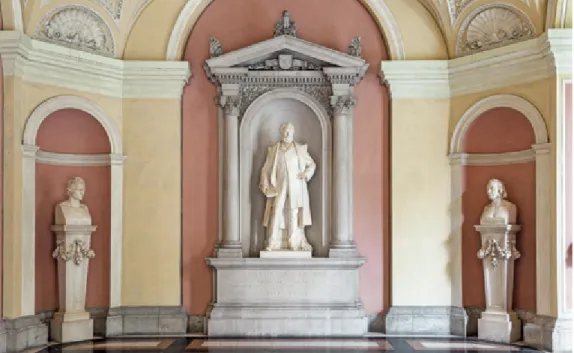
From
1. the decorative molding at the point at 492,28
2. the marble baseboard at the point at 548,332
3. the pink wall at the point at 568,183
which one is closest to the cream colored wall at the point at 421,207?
the decorative molding at the point at 492,28

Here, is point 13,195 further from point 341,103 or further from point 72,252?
point 341,103

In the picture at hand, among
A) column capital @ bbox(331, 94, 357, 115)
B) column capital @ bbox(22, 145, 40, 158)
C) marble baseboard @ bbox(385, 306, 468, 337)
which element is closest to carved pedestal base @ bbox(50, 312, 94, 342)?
column capital @ bbox(22, 145, 40, 158)

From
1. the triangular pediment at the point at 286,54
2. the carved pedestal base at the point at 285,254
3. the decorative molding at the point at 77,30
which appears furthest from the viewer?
the triangular pediment at the point at 286,54

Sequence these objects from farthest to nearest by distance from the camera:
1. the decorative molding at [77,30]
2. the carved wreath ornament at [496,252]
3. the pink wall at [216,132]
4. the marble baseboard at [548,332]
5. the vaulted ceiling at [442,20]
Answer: the pink wall at [216,132]
the decorative molding at [77,30]
the carved wreath ornament at [496,252]
the vaulted ceiling at [442,20]
the marble baseboard at [548,332]

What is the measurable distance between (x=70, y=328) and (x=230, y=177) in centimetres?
285

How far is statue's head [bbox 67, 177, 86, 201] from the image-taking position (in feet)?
32.7

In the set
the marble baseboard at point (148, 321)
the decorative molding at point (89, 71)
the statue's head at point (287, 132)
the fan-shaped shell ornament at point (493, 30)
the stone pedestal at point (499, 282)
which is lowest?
the marble baseboard at point (148, 321)

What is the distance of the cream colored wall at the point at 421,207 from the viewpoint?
10.5m

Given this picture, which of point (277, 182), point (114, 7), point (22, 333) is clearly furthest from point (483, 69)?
point (22, 333)

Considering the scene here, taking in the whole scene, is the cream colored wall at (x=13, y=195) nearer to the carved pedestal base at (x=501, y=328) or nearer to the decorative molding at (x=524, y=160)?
the decorative molding at (x=524, y=160)

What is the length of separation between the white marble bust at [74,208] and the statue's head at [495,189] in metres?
5.16

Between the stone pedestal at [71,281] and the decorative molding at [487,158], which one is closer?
the stone pedestal at [71,281]

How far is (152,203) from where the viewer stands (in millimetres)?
10594

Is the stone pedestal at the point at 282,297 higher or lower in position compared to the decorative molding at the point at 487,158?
lower
